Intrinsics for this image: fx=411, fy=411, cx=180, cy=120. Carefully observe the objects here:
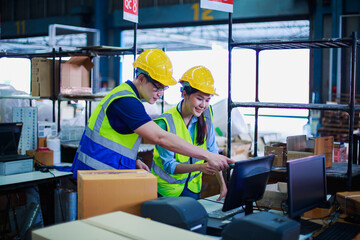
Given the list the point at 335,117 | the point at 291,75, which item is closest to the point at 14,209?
the point at 335,117

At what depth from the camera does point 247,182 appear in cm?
237

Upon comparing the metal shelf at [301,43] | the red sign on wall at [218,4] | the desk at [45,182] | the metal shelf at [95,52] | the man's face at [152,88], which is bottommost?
the desk at [45,182]

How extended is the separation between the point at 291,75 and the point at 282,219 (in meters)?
10.3

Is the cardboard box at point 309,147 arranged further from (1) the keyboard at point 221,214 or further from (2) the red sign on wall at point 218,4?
(2) the red sign on wall at point 218,4

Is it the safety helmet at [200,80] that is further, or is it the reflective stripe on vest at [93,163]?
the safety helmet at [200,80]

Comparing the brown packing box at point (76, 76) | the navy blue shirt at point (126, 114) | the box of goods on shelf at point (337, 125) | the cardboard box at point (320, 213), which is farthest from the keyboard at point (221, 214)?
the box of goods on shelf at point (337, 125)

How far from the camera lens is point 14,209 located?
4.26 metres

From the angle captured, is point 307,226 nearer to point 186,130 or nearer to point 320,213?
point 320,213

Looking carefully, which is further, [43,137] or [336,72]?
[336,72]

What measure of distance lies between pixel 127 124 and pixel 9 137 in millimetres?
1815

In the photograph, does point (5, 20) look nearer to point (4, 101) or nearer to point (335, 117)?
point (4, 101)

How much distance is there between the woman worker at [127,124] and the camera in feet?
8.25

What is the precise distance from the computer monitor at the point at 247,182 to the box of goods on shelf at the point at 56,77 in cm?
361

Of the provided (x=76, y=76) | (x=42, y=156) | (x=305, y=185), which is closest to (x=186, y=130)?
(x=305, y=185)
